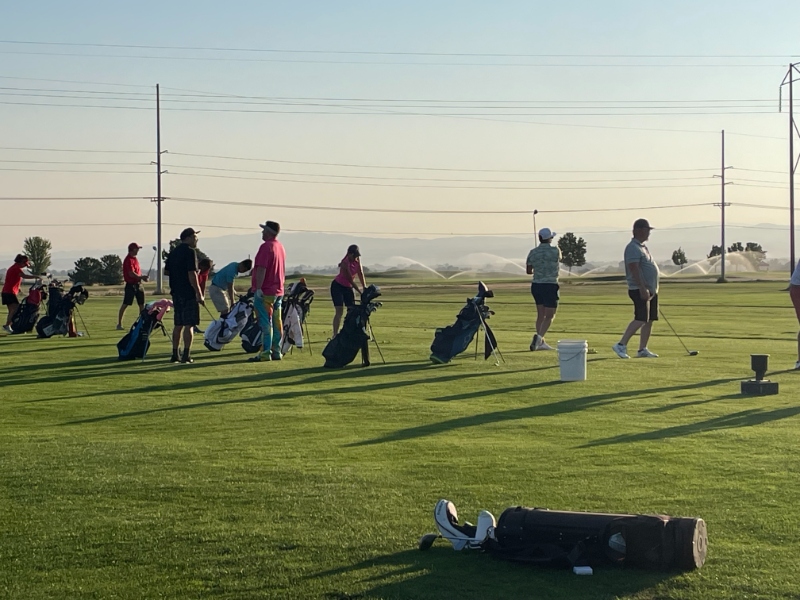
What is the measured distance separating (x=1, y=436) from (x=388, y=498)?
4.50 m

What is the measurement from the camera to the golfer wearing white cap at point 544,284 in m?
18.9

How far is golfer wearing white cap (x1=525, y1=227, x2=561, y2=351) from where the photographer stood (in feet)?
62.1

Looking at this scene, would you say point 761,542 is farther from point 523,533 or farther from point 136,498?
point 136,498

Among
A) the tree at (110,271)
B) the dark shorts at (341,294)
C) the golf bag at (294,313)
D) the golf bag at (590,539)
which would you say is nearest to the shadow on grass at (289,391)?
the golf bag at (294,313)

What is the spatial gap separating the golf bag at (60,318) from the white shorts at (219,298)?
3568mm

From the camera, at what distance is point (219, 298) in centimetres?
2170

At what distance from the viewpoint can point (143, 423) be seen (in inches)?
434

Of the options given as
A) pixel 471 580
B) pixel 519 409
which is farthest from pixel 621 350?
pixel 471 580

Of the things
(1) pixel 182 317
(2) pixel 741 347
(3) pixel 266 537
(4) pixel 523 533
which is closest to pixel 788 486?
(4) pixel 523 533

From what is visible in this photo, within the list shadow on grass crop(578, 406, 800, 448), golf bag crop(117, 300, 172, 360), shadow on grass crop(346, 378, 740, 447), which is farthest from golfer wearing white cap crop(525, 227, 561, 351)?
shadow on grass crop(578, 406, 800, 448)

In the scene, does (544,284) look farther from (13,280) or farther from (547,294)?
(13,280)

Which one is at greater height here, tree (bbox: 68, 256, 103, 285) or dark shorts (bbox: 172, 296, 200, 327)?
tree (bbox: 68, 256, 103, 285)

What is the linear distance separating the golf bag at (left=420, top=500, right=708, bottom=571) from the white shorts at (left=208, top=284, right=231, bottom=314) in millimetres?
15716

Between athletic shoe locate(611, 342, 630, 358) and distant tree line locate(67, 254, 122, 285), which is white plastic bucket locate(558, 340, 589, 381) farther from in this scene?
distant tree line locate(67, 254, 122, 285)
